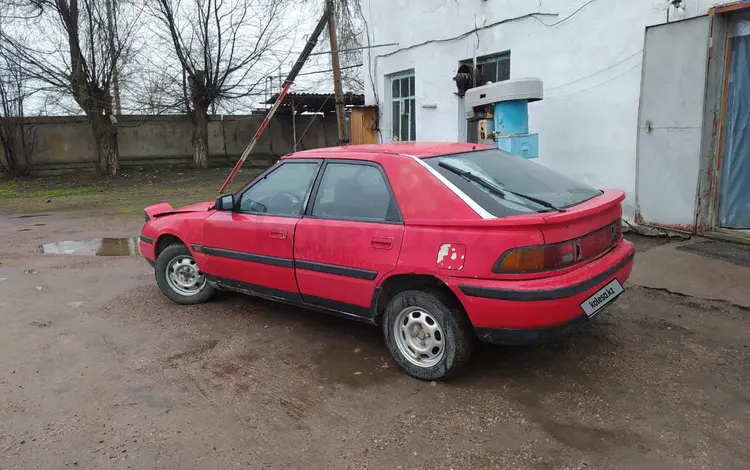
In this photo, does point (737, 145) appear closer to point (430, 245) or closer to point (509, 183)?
point (509, 183)

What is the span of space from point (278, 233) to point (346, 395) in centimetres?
134

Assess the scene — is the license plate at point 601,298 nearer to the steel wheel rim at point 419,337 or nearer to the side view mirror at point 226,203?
the steel wheel rim at point 419,337

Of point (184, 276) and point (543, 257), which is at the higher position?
point (543, 257)

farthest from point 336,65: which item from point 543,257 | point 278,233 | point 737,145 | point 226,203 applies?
point 543,257

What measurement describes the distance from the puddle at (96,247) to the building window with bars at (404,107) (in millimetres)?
5641

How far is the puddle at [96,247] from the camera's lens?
7.86 m

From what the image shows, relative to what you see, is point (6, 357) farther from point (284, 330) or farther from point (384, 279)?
point (384, 279)

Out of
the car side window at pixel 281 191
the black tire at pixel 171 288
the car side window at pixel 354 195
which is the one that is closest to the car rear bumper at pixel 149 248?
the black tire at pixel 171 288

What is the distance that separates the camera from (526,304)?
9.98 feet

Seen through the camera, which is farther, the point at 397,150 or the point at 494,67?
the point at 494,67

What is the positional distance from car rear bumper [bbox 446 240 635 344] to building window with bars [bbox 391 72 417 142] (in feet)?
27.0

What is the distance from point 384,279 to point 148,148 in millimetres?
20099

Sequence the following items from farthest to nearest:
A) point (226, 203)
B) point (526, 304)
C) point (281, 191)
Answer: point (226, 203) < point (281, 191) < point (526, 304)

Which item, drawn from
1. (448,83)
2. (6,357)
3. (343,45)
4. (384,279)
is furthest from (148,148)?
(384,279)
